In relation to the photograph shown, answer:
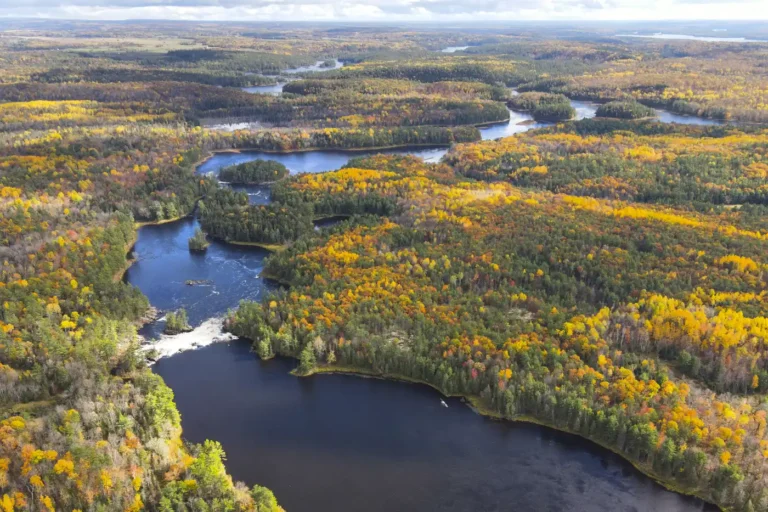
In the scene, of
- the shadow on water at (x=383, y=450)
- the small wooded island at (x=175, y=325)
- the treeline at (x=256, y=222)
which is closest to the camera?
the shadow on water at (x=383, y=450)

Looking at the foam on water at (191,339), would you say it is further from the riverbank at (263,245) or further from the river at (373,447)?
the riverbank at (263,245)

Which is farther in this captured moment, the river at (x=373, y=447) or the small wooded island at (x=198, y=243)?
the small wooded island at (x=198, y=243)

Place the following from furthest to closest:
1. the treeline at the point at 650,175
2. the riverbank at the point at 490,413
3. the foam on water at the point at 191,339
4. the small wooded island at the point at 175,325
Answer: the treeline at the point at 650,175, the small wooded island at the point at 175,325, the foam on water at the point at 191,339, the riverbank at the point at 490,413

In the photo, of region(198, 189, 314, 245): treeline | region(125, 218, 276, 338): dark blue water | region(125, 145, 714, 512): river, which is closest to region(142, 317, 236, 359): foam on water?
region(125, 145, 714, 512): river

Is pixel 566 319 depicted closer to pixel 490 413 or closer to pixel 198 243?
pixel 490 413

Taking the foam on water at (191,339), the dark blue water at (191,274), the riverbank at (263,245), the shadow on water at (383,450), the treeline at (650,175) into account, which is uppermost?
the treeline at (650,175)

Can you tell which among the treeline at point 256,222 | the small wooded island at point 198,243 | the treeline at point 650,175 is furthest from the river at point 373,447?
the treeline at point 650,175
